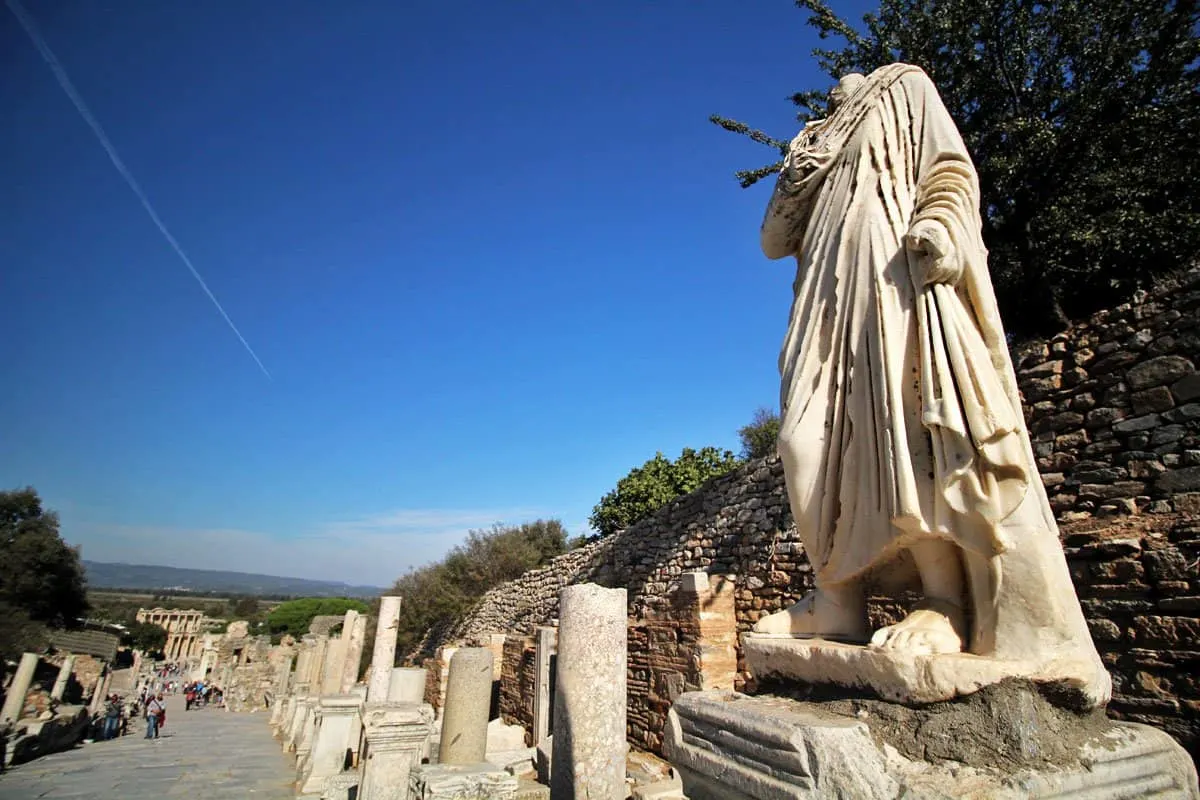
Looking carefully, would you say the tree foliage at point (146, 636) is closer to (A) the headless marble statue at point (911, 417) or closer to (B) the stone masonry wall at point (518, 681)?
(B) the stone masonry wall at point (518, 681)

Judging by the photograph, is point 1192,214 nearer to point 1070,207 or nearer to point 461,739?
point 1070,207

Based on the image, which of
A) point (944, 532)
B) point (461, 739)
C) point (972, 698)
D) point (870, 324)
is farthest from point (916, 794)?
point (461, 739)

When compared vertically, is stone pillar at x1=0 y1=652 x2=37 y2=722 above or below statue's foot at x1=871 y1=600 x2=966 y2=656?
below

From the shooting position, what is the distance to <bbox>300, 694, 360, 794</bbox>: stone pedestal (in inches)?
385

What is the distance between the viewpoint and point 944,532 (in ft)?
5.71

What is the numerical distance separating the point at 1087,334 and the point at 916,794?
6.24 m

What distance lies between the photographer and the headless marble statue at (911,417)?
165 centimetres

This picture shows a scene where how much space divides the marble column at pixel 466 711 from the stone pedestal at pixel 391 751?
1.53 m

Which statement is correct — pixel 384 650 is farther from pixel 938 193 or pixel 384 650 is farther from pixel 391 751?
pixel 938 193

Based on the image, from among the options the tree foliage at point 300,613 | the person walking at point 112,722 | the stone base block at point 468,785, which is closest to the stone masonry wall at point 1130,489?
the stone base block at point 468,785

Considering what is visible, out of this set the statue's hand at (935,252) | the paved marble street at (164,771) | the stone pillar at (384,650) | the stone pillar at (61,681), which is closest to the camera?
the statue's hand at (935,252)

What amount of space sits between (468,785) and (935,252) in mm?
5964

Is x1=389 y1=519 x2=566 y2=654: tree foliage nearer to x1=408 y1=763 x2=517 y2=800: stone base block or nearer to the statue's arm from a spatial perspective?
x1=408 y1=763 x2=517 y2=800: stone base block

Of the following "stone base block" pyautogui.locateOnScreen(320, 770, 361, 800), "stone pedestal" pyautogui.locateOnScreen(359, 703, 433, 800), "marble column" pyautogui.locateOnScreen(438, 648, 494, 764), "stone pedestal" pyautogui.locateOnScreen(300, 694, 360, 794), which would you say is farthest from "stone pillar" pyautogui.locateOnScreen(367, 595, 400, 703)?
"stone pedestal" pyautogui.locateOnScreen(359, 703, 433, 800)
